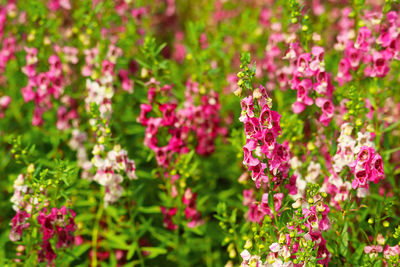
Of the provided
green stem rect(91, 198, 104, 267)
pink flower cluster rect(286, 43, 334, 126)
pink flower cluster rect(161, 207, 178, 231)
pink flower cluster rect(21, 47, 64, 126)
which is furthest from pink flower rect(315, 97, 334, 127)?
pink flower cluster rect(21, 47, 64, 126)

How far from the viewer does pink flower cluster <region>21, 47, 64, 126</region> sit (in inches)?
203

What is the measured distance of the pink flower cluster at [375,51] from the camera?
13.7 ft

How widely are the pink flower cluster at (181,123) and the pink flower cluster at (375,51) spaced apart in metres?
1.38

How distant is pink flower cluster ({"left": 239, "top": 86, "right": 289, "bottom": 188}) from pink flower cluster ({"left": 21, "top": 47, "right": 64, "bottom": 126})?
2710 millimetres

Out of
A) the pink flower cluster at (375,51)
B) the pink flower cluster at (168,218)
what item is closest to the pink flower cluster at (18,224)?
the pink flower cluster at (168,218)

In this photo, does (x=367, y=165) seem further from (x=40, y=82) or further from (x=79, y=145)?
(x=40, y=82)

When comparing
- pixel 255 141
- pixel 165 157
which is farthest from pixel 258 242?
pixel 165 157

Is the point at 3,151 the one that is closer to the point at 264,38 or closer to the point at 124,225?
the point at 124,225

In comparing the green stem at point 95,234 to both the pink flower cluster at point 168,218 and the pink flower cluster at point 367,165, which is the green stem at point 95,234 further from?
the pink flower cluster at point 367,165

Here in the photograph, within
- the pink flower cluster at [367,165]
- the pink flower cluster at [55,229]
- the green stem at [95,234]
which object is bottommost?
the green stem at [95,234]

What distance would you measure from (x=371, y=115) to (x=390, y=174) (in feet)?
1.88

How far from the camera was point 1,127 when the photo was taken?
596 centimetres

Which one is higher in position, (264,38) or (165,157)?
(264,38)

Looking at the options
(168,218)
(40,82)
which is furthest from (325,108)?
(40,82)
